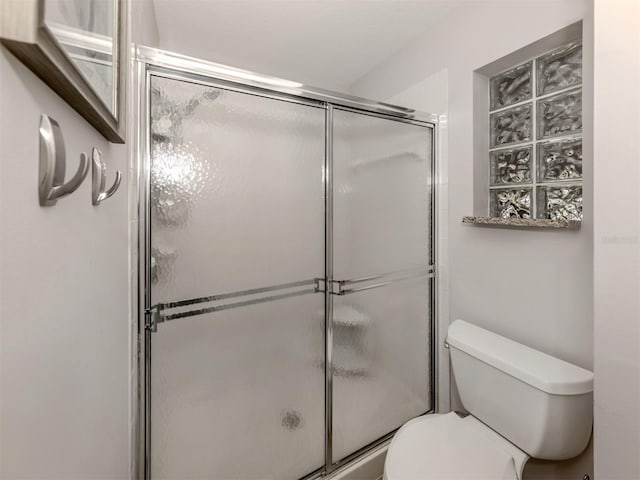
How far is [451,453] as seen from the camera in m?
1.22

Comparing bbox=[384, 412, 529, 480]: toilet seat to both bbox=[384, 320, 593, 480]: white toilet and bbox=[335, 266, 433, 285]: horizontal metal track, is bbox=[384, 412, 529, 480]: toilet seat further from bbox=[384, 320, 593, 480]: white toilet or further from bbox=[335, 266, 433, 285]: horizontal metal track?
bbox=[335, 266, 433, 285]: horizontal metal track

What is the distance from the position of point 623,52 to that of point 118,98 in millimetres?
1246

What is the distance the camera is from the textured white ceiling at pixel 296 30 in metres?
1.62

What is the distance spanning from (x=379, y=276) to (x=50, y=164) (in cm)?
144

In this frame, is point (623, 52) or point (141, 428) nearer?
point (623, 52)

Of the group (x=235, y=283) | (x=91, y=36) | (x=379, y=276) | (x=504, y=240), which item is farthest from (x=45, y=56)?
(x=504, y=240)

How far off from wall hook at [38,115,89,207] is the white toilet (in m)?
1.26

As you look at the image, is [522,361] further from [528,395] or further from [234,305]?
[234,305]

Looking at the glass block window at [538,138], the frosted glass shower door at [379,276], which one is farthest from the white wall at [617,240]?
the frosted glass shower door at [379,276]

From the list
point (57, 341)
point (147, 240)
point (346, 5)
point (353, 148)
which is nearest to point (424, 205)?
point (353, 148)

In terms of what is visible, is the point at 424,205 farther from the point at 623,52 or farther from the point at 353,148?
the point at 623,52

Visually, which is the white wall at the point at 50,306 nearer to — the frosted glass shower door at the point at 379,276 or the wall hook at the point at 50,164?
the wall hook at the point at 50,164

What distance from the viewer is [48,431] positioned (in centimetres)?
38

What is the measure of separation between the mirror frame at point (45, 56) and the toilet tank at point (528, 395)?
1.45 metres
